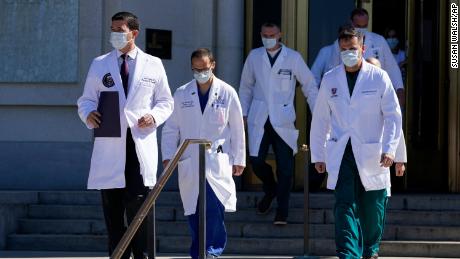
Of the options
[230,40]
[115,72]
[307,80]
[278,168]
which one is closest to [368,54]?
[307,80]

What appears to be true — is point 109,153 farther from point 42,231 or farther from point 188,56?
point 188,56

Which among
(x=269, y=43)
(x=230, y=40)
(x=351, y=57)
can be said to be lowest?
(x=351, y=57)

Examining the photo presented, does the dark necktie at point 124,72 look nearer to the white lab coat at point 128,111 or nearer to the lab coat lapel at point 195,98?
the white lab coat at point 128,111

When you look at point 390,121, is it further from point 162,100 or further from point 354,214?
point 162,100

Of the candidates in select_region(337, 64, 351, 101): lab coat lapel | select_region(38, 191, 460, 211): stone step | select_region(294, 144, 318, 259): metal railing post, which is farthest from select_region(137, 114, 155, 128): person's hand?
select_region(38, 191, 460, 211): stone step

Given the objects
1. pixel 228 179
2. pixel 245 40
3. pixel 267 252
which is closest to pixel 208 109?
pixel 228 179

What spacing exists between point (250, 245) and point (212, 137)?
1894 mm

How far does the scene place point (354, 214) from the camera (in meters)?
9.78

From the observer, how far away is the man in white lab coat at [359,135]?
987cm

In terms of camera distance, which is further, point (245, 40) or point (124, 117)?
point (245, 40)

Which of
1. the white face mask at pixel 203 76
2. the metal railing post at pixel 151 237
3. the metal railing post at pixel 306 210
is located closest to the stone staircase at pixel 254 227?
the metal railing post at pixel 306 210

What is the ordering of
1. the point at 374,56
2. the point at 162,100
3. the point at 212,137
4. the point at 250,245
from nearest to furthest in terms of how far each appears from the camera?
the point at 162,100 → the point at 212,137 → the point at 250,245 → the point at 374,56

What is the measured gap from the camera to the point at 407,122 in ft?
49.1

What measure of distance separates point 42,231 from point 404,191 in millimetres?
4322
